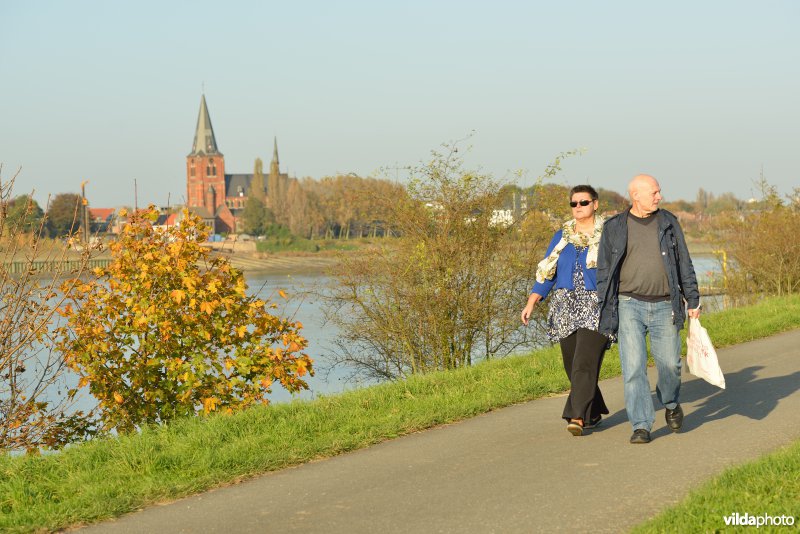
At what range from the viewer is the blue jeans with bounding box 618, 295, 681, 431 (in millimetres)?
6691

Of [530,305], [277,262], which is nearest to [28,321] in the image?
[530,305]

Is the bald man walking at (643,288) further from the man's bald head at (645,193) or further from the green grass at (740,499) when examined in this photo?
the green grass at (740,499)

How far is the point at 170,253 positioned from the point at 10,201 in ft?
4.73

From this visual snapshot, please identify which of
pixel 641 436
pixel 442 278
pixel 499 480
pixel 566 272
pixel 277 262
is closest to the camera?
pixel 499 480

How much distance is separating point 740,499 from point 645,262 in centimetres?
226

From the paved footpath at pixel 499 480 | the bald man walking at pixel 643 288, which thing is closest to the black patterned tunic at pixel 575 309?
the bald man walking at pixel 643 288

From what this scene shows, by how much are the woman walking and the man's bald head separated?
0.31 metres

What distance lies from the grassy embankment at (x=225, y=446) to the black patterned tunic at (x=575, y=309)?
1129 mm

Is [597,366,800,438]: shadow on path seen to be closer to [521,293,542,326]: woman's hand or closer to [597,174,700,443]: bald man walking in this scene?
[597,174,700,443]: bald man walking

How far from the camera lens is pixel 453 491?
5.41 m

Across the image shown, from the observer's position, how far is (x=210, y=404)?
859 centimetres

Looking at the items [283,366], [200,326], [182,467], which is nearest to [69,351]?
[200,326]

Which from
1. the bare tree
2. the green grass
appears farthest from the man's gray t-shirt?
the bare tree

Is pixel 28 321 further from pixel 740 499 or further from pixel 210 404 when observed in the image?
pixel 740 499
